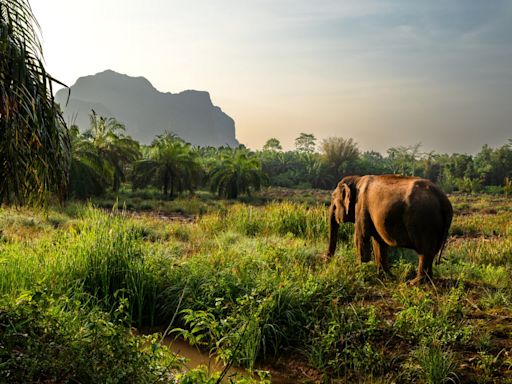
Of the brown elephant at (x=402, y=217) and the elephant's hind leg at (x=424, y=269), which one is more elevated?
the brown elephant at (x=402, y=217)

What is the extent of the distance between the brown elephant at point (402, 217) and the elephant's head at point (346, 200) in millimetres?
156

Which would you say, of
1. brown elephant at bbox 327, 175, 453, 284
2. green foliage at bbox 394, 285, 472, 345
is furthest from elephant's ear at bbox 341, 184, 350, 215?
green foliage at bbox 394, 285, 472, 345

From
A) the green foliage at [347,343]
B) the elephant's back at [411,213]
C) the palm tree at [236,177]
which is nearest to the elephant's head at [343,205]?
the elephant's back at [411,213]

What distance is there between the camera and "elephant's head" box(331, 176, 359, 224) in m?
6.95

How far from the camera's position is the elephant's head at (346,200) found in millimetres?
6945

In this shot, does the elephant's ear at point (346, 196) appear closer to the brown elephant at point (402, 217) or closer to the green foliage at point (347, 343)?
the brown elephant at point (402, 217)

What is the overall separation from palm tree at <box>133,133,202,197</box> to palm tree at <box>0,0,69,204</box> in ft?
59.7

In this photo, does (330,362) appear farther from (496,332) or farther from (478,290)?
(478,290)

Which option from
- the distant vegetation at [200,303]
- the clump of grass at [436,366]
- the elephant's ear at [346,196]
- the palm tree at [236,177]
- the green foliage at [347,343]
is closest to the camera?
the distant vegetation at [200,303]

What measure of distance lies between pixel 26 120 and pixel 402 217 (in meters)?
4.31

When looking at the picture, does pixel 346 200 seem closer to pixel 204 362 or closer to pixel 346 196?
pixel 346 196

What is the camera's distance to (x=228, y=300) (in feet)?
17.0

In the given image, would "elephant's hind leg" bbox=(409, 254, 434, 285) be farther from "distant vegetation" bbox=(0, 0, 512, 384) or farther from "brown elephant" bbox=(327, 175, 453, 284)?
"distant vegetation" bbox=(0, 0, 512, 384)

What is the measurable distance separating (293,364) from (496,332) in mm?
2055
